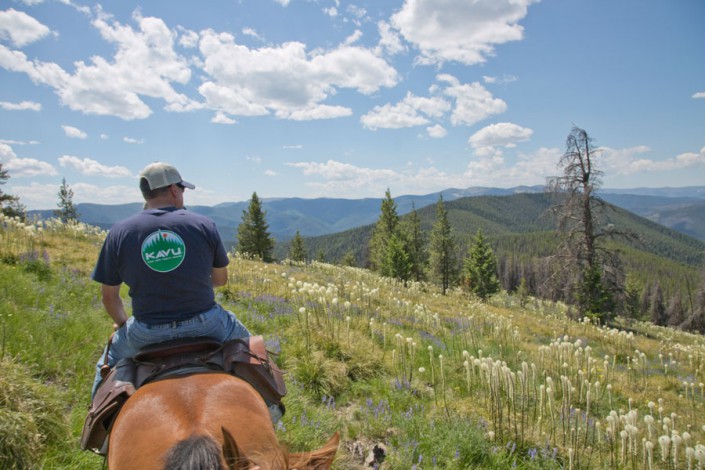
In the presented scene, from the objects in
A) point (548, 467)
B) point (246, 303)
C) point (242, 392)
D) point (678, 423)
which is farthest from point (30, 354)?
point (678, 423)

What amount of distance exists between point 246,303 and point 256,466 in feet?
29.3

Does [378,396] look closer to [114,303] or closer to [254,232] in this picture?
[114,303]

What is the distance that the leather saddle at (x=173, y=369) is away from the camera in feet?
8.46

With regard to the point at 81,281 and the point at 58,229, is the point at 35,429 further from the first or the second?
the point at 58,229

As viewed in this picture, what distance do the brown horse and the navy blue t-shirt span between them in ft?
2.69

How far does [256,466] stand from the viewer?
1753mm

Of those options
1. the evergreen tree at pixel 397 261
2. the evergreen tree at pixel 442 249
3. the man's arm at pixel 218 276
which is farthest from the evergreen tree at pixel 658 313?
the man's arm at pixel 218 276

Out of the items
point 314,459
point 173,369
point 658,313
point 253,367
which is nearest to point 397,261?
point 253,367

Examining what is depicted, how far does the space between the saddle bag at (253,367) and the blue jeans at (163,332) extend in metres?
0.33

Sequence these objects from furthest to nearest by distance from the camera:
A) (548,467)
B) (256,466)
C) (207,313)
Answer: (548,467) → (207,313) → (256,466)

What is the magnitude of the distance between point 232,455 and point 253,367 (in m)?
1.25

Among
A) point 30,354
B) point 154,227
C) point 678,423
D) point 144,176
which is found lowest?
point 678,423

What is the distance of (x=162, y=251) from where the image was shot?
304cm

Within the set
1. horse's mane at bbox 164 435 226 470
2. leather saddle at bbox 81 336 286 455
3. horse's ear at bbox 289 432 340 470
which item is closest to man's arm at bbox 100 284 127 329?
leather saddle at bbox 81 336 286 455
